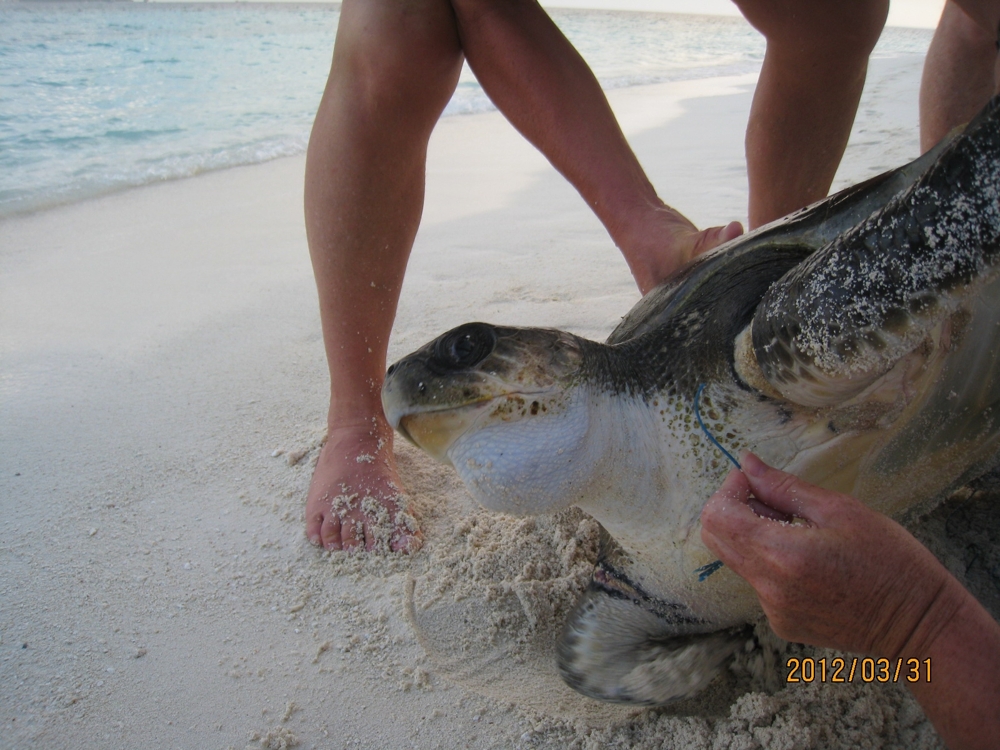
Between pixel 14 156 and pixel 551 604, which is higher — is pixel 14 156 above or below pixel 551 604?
below

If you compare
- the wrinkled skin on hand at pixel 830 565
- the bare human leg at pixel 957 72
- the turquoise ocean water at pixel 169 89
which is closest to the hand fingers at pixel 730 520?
the wrinkled skin on hand at pixel 830 565

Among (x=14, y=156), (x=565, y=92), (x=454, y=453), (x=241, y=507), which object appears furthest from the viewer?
(x=14, y=156)

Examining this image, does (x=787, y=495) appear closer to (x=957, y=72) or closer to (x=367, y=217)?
(x=367, y=217)

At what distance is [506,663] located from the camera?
1.11 m

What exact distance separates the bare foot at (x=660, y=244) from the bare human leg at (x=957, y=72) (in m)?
0.84

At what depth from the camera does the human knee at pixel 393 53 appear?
1.35 meters

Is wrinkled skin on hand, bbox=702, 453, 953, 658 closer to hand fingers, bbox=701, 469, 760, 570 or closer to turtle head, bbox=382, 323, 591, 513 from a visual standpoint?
hand fingers, bbox=701, 469, 760, 570

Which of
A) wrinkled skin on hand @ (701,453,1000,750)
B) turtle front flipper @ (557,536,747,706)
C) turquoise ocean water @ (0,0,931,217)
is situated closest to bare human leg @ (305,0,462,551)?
turtle front flipper @ (557,536,747,706)

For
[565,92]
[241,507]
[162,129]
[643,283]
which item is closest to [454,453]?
[241,507]

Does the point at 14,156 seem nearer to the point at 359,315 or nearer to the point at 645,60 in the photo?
the point at 359,315

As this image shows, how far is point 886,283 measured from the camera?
691mm

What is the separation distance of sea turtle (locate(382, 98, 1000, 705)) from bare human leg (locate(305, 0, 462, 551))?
18.1 inches

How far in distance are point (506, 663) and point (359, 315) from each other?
72 cm

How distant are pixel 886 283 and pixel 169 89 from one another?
8.26 metres
